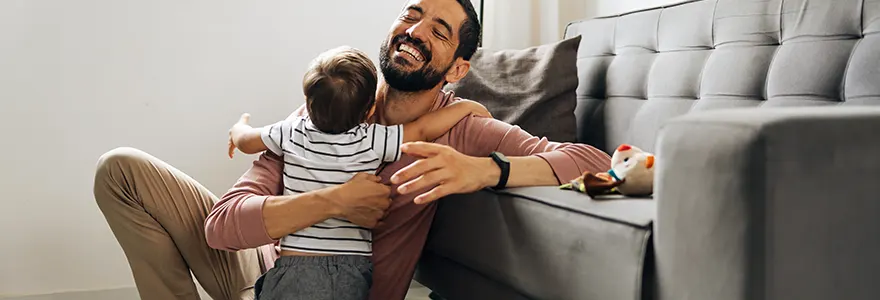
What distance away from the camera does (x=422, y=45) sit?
182cm

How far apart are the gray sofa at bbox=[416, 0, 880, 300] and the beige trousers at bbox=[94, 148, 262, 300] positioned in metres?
0.49

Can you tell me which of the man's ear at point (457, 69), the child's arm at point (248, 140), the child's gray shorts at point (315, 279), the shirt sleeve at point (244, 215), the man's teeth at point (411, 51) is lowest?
the child's gray shorts at point (315, 279)

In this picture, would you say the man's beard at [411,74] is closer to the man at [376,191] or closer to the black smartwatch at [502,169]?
the man at [376,191]

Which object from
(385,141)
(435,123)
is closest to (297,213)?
(385,141)

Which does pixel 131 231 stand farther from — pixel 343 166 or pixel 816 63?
pixel 816 63

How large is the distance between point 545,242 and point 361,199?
1.23ft

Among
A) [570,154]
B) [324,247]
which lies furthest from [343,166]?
[570,154]

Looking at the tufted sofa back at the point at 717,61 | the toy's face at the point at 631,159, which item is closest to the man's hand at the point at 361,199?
the toy's face at the point at 631,159

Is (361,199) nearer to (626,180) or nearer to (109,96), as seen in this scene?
(626,180)

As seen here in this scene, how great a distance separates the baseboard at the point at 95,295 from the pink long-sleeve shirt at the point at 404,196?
1.14 m

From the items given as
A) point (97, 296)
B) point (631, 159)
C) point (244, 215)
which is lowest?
point (97, 296)

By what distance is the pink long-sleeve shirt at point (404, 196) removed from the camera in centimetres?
166

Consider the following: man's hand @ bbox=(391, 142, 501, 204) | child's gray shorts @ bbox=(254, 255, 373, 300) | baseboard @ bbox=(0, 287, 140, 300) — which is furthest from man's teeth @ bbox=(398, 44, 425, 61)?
baseboard @ bbox=(0, 287, 140, 300)

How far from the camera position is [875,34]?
1.57m
